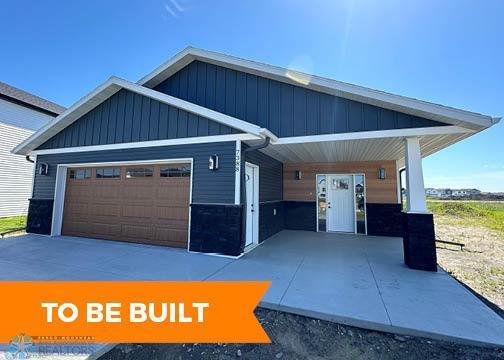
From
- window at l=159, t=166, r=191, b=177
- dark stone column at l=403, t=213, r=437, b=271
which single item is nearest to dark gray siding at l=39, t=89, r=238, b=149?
window at l=159, t=166, r=191, b=177

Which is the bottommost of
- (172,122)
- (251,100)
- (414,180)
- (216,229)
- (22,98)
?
(216,229)

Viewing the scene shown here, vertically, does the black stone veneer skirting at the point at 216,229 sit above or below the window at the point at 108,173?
below

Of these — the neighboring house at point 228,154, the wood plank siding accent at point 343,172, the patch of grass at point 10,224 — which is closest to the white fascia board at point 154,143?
the neighboring house at point 228,154

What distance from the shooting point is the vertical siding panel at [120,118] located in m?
6.34

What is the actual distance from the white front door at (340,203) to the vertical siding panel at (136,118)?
255 inches

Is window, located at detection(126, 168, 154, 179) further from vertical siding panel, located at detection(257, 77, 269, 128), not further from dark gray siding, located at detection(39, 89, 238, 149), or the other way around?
vertical siding panel, located at detection(257, 77, 269, 128)

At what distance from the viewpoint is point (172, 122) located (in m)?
5.76

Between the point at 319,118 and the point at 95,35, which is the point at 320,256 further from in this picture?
the point at 95,35

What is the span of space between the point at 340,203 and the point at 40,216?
32.3 ft

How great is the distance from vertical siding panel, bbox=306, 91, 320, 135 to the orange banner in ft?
12.3

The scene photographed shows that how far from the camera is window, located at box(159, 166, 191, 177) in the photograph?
19.0 feet

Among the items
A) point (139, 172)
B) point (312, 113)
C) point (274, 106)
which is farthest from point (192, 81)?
point (312, 113)

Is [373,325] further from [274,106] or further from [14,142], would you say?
[14,142]

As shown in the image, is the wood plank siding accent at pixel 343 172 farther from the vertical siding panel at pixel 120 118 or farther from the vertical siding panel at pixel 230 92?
the vertical siding panel at pixel 120 118
